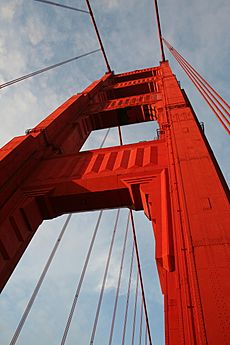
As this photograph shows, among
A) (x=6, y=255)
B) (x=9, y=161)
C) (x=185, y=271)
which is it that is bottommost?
(x=6, y=255)

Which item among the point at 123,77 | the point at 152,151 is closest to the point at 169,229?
the point at 152,151

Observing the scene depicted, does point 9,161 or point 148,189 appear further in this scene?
point 9,161

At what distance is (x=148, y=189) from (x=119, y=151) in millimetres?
2661

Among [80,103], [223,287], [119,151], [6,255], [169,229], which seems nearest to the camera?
[223,287]

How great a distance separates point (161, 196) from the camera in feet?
23.1

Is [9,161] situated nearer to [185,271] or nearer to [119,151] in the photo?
[119,151]

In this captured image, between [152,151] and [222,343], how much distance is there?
6.68m

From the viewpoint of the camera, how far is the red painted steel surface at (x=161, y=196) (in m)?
3.93

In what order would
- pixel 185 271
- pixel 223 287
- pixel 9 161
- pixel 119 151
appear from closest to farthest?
1. pixel 223 287
2. pixel 185 271
3. pixel 9 161
4. pixel 119 151

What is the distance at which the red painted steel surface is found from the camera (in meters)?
3.93

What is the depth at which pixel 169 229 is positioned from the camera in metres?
5.94

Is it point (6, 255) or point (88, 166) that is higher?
point (88, 166)

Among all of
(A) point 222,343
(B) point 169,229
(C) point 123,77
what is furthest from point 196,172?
(C) point 123,77

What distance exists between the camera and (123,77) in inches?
986
